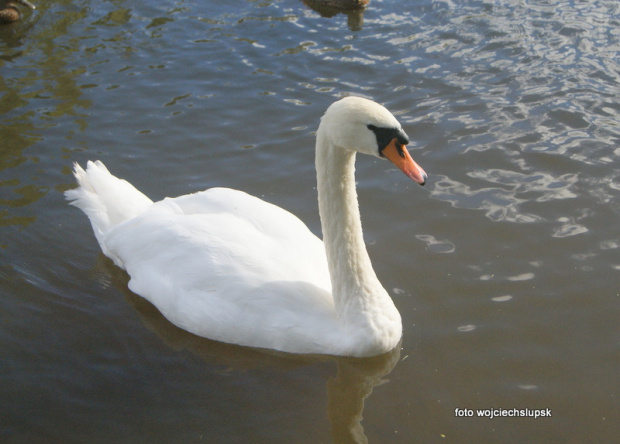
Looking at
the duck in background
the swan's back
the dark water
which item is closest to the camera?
the dark water

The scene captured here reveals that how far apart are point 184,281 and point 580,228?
3635mm

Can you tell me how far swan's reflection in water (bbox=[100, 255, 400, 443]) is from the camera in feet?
17.1

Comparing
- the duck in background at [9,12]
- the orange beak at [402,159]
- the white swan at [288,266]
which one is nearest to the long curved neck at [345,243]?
the white swan at [288,266]

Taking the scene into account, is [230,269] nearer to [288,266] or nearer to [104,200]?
[288,266]

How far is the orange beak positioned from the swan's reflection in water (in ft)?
4.74

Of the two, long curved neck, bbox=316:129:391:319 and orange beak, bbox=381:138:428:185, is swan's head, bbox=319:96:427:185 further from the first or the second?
long curved neck, bbox=316:129:391:319

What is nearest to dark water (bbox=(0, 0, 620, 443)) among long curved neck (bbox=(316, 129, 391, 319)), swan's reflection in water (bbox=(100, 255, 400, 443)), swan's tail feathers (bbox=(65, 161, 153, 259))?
swan's reflection in water (bbox=(100, 255, 400, 443))

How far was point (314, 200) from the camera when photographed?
25.7 feet

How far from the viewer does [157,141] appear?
29.5ft

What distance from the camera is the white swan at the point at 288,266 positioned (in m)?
5.17

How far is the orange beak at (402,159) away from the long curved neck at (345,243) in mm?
370

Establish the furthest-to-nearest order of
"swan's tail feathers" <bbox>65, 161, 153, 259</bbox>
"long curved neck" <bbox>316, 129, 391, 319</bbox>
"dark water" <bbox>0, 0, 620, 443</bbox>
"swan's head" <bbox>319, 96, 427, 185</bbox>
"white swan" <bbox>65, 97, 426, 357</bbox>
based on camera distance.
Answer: "swan's tail feathers" <bbox>65, 161, 153, 259</bbox> → "long curved neck" <bbox>316, 129, 391, 319</bbox> → "dark water" <bbox>0, 0, 620, 443</bbox> → "white swan" <bbox>65, 97, 426, 357</bbox> → "swan's head" <bbox>319, 96, 427, 185</bbox>

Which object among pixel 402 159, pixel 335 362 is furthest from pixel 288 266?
pixel 402 159

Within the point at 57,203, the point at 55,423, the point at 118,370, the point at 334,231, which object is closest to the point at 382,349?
the point at 334,231
